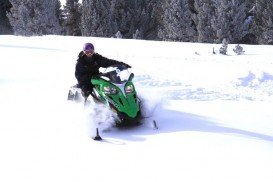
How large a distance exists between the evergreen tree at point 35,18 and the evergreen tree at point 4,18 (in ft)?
12.0

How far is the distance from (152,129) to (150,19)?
118 feet

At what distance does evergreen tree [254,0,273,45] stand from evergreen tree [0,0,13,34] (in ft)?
83.4

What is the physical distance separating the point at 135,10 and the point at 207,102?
31.2 meters

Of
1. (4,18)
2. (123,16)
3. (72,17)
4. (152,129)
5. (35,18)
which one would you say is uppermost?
(123,16)

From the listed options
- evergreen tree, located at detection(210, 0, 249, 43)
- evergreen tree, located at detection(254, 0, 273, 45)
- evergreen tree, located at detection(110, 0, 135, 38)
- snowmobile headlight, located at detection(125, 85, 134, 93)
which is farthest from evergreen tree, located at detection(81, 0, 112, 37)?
snowmobile headlight, located at detection(125, 85, 134, 93)

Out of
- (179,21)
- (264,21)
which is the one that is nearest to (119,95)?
(264,21)

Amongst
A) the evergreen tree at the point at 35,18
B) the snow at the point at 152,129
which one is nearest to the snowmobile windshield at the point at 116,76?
the snow at the point at 152,129

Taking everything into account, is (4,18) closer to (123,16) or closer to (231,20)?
(123,16)

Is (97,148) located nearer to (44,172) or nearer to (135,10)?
(44,172)

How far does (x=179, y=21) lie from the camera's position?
38906mm

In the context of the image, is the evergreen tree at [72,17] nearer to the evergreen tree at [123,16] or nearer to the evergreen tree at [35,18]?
the evergreen tree at [35,18]

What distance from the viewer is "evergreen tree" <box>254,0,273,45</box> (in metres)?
34.1

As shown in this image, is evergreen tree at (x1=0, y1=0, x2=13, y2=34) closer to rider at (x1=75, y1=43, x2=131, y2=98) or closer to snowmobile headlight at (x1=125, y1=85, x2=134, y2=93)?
rider at (x1=75, y1=43, x2=131, y2=98)

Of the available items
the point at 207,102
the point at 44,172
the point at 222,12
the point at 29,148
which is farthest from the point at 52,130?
the point at 222,12
